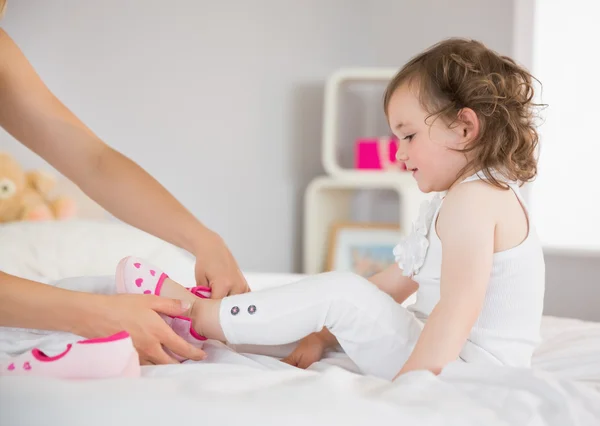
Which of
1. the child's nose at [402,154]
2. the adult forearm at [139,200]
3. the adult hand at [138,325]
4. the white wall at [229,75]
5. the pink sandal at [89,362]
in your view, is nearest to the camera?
the pink sandal at [89,362]

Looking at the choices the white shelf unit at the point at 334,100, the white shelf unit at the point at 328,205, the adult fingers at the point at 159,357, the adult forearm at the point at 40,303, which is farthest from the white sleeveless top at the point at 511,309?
the white shelf unit at the point at 334,100

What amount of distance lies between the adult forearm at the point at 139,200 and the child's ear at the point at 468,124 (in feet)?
1.54

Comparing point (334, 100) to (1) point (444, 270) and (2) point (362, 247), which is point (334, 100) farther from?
(1) point (444, 270)

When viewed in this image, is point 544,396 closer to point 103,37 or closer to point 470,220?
point 470,220

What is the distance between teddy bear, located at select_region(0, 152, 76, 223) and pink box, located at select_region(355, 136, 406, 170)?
3.79 feet

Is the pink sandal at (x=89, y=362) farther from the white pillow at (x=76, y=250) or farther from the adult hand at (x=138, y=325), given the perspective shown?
the white pillow at (x=76, y=250)

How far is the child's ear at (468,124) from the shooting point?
3.64ft

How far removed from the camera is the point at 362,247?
2814mm

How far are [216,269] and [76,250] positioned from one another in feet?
2.20

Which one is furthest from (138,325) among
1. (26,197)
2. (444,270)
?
(26,197)

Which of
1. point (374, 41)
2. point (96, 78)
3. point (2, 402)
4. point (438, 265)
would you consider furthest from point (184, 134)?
point (2, 402)

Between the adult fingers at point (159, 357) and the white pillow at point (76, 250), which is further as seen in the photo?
the white pillow at point (76, 250)

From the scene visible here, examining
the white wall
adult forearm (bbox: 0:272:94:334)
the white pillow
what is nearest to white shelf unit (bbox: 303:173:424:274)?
the white wall

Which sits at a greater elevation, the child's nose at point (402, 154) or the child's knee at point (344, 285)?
the child's nose at point (402, 154)
